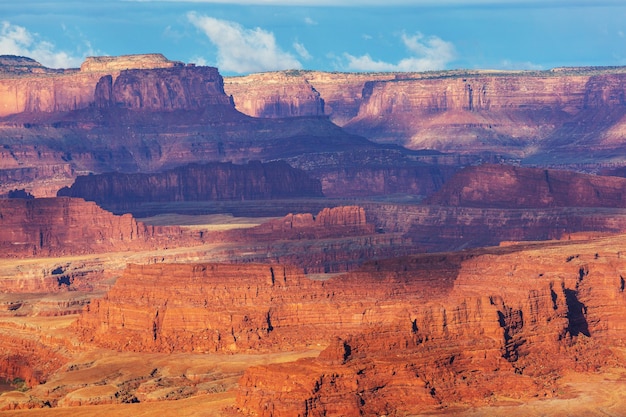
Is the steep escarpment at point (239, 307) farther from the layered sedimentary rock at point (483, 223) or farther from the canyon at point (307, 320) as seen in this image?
the layered sedimentary rock at point (483, 223)

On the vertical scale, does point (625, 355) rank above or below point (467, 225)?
below

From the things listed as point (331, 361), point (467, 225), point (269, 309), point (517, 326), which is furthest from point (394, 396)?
point (467, 225)

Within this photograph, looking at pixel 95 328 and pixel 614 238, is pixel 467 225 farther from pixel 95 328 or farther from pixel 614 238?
pixel 95 328

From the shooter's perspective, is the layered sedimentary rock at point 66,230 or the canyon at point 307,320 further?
the layered sedimentary rock at point 66,230

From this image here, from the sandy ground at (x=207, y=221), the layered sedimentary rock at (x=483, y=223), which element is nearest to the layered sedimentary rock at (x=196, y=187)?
the sandy ground at (x=207, y=221)

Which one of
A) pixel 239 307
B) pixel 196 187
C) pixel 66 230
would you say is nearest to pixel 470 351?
pixel 239 307
